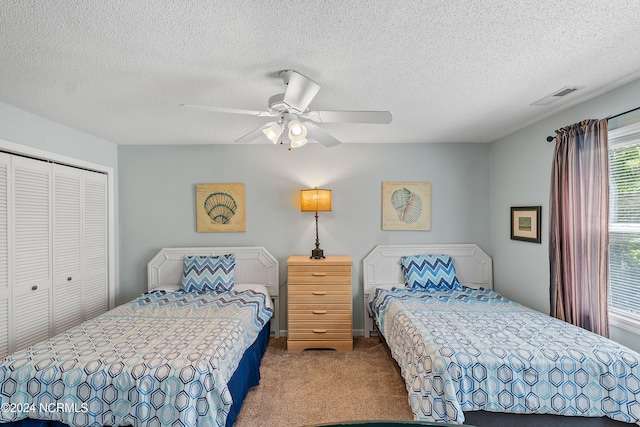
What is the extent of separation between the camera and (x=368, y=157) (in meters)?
3.83

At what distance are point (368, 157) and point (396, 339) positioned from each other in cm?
210

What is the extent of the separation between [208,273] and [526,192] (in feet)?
11.1

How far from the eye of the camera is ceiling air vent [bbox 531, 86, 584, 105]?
2199 mm

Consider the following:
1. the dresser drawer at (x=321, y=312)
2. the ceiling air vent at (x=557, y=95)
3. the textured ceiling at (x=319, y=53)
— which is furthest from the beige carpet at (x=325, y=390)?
the ceiling air vent at (x=557, y=95)

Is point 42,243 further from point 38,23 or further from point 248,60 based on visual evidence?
point 248,60

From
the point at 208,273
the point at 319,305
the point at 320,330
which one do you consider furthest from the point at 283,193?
the point at 320,330

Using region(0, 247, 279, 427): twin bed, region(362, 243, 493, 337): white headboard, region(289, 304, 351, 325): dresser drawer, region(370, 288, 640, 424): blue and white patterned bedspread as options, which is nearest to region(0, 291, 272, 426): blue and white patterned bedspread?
region(0, 247, 279, 427): twin bed

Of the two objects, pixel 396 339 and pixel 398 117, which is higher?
pixel 398 117

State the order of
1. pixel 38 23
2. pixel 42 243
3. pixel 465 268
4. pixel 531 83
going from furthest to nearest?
pixel 465 268 → pixel 42 243 → pixel 531 83 → pixel 38 23

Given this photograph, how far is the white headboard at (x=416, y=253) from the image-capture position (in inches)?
148

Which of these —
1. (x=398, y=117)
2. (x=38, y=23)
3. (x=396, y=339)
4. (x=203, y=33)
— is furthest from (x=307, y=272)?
(x=38, y=23)

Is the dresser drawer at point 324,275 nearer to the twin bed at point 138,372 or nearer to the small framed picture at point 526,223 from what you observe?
the twin bed at point 138,372

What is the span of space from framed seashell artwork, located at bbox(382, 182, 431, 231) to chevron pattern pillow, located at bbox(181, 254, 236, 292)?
6.13 ft

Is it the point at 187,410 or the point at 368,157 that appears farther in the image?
the point at 368,157
